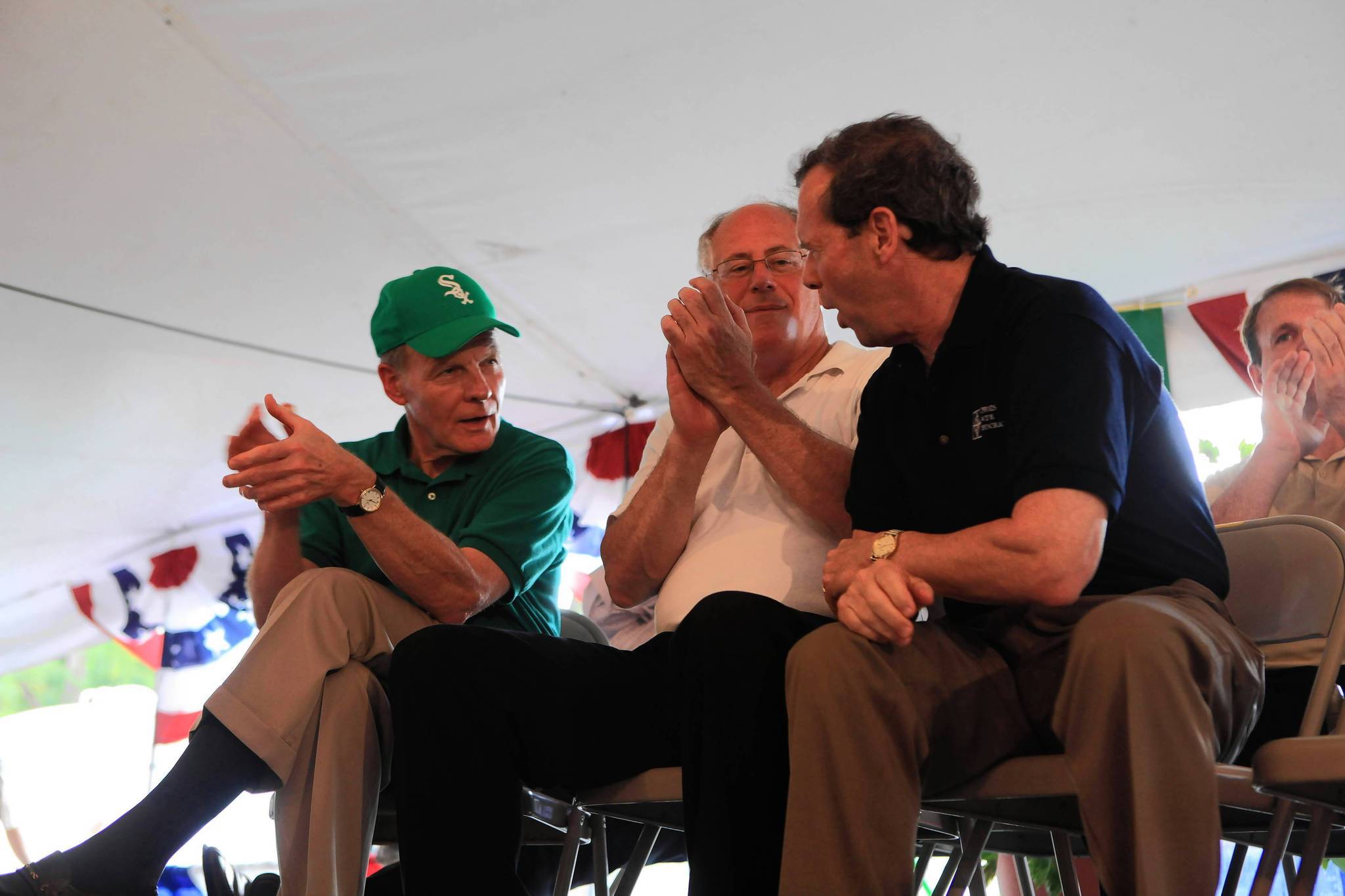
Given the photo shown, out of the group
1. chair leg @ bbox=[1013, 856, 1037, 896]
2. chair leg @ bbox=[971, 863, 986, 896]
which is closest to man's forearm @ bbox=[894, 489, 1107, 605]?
chair leg @ bbox=[971, 863, 986, 896]

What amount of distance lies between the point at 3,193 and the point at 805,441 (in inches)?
93.0

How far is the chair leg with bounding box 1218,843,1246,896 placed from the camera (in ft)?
4.99

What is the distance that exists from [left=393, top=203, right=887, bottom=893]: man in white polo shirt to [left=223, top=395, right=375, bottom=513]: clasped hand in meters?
0.35

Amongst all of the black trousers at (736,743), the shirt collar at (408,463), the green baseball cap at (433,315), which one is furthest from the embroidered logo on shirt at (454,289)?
the black trousers at (736,743)

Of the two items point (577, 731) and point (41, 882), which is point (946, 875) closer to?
point (577, 731)

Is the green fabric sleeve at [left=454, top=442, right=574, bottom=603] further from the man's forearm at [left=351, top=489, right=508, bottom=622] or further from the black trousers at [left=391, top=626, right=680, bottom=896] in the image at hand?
the black trousers at [left=391, top=626, right=680, bottom=896]

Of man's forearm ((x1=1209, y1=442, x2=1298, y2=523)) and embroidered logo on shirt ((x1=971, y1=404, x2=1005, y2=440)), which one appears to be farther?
man's forearm ((x1=1209, y1=442, x2=1298, y2=523))

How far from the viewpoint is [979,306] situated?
1.40 m

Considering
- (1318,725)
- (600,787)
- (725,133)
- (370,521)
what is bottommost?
(600,787)

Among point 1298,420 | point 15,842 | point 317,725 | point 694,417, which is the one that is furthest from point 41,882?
point 15,842

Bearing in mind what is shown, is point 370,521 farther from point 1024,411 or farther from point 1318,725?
point 1318,725

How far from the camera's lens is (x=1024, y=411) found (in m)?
1.22

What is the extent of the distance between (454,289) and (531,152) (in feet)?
3.30

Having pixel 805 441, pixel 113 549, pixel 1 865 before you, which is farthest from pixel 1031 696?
pixel 1 865
